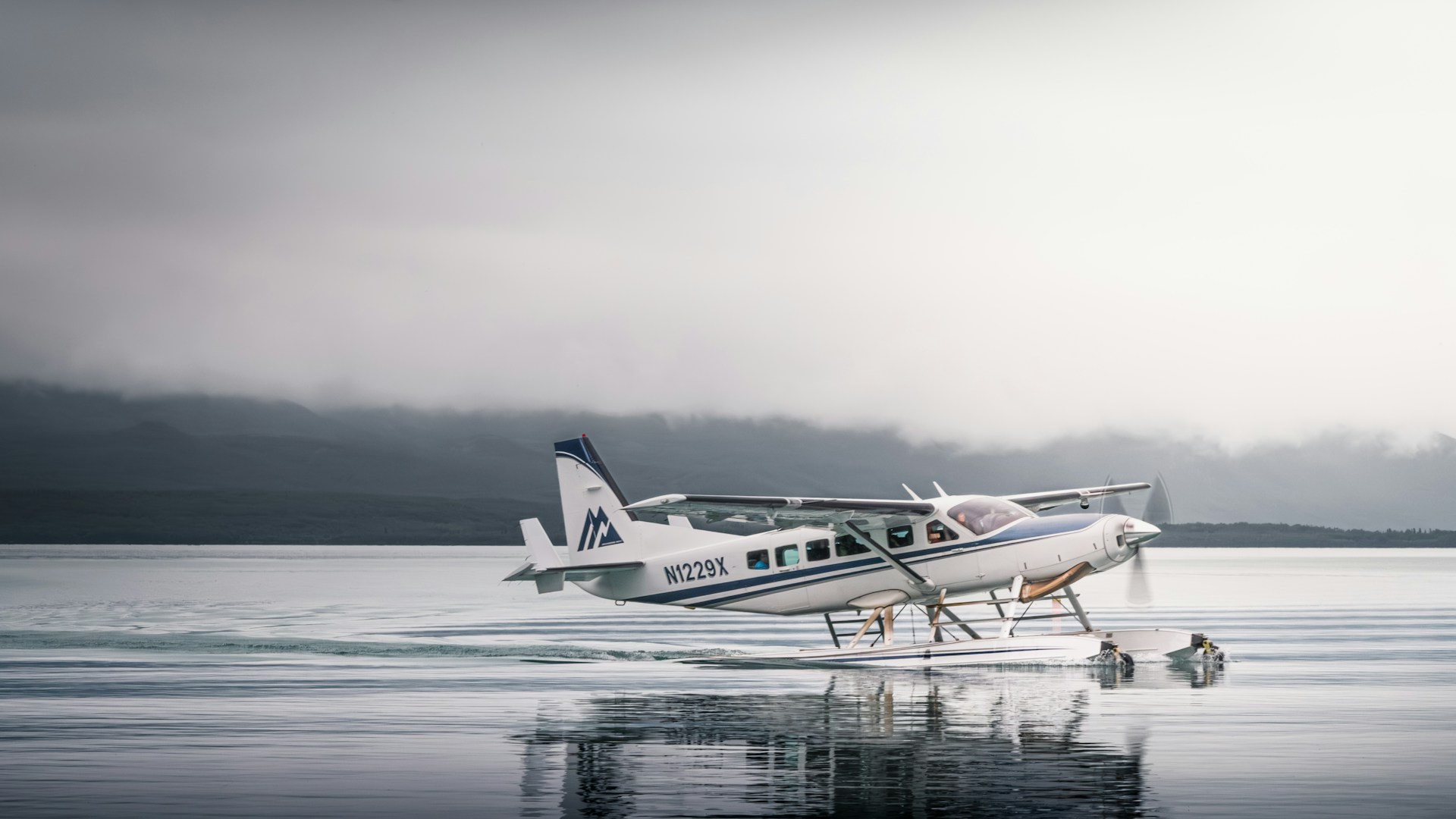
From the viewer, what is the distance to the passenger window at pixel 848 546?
2653 centimetres

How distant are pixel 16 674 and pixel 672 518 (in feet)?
41.6

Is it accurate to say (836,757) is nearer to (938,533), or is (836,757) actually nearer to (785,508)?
(785,508)

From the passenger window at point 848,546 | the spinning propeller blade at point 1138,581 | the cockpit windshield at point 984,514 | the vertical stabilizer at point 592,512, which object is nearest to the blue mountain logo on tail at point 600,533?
the vertical stabilizer at point 592,512

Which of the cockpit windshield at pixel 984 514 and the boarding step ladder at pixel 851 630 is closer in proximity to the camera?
the cockpit windshield at pixel 984 514

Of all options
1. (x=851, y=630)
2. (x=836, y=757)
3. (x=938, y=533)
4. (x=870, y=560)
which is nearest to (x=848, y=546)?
(x=870, y=560)

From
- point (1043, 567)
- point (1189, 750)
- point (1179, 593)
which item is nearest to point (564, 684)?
point (1043, 567)

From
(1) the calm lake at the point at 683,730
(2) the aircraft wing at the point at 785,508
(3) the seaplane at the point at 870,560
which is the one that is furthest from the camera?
(3) the seaplane at the point at 870,560

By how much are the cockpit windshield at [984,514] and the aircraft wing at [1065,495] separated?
7.99 feet

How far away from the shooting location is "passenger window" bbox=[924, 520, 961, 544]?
25.5m

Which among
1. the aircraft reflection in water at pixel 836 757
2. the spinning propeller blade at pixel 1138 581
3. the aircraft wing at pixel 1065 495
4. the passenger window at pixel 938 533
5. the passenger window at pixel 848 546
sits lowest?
the aircraft reflection in water at pixel 836 757

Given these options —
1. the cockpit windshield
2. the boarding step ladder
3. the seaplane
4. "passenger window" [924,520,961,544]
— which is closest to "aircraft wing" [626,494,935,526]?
the seaplane

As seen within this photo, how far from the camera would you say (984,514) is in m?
25.5

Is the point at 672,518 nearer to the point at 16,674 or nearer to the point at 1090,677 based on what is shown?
the point at 1090,677

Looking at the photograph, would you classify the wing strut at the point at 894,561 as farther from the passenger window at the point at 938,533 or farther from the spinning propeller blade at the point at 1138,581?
the spinning propeller blade at the point at 1138,581
